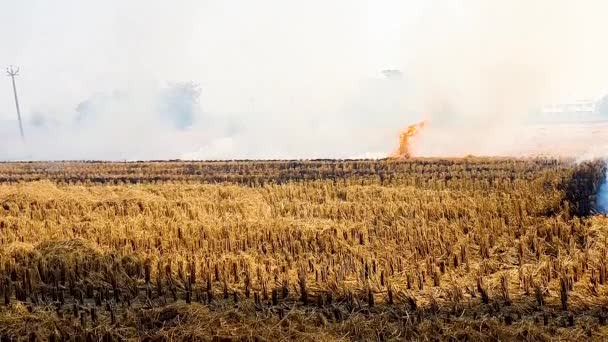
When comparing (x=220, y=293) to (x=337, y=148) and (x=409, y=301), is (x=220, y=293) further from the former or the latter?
(x=337, y=148)

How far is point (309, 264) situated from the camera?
1035 cm

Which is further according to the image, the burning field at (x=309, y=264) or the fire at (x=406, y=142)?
the fire at (x=406, y=142)

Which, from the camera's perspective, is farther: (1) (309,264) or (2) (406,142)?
(2) (406,142)

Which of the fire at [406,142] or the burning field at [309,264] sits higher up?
the fire at [406,142]

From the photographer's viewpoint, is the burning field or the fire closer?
the burning field

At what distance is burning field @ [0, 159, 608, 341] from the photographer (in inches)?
298

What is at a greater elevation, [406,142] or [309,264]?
[406,142]

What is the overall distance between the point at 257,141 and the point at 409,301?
44.0 meters

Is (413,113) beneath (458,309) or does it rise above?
above

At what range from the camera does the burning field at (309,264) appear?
7.57 meters

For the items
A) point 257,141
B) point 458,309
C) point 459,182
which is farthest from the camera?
point 257,141

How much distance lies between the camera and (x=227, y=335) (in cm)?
725

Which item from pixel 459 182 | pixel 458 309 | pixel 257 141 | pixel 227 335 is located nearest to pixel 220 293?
pixel 227 335

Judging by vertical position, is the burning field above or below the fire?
below
